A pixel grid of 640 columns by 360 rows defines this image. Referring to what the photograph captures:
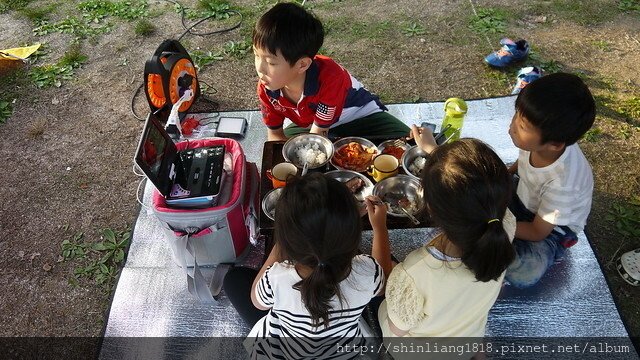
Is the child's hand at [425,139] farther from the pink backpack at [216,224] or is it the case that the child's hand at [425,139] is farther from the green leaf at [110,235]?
the green leaf at [110,235]

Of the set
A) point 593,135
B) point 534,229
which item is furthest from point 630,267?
point 593,135

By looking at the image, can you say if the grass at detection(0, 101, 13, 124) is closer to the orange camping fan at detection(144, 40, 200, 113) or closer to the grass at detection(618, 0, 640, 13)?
the orange camping fan at detection(144, 40, 200, 113)

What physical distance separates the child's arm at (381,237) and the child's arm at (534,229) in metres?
0.64

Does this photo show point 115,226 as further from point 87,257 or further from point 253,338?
point 253,338

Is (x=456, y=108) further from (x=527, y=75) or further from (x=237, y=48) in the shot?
(x=237, y=48)

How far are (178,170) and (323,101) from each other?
853mm

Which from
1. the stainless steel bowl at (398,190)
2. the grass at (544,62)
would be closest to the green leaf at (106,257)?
the stainless steel bowl at (398,190)

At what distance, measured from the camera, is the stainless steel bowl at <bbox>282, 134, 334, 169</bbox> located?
7.69 feet

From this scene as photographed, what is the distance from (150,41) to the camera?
4379mm

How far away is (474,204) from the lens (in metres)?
1.35

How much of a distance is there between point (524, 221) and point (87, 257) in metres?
2.44

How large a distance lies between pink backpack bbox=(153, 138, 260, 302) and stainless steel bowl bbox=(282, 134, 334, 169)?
0.25 m

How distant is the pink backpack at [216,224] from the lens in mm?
2182

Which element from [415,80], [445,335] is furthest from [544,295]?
[415,80]
